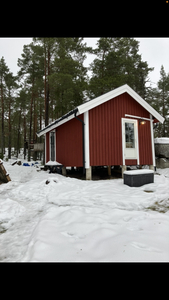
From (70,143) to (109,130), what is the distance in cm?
229

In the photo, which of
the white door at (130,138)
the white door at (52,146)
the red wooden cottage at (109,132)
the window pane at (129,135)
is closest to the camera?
the red wooden cottage at (109,132)

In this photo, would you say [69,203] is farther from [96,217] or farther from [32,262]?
[32,262]

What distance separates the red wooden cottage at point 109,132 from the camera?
7508mm

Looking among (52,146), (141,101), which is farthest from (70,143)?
(141,101)

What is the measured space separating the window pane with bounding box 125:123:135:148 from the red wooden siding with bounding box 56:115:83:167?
250cm

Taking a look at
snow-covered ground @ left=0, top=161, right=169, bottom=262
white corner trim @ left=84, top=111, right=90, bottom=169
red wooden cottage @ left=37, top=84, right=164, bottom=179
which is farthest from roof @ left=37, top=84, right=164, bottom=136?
snow-covered ground @ left=0, top=161, right=169, bottom=262

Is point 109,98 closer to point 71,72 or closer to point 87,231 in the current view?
point 87,231

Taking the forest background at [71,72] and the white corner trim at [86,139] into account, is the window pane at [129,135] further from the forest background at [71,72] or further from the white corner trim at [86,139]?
the forest background at [71,72]

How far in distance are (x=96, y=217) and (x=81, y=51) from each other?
19.1 m

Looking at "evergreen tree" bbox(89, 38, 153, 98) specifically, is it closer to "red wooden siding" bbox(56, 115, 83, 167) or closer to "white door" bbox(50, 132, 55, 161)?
"white door" bbox(50, 132, 55, 161)

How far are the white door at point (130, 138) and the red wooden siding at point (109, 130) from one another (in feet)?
0.83

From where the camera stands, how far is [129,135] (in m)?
8.73

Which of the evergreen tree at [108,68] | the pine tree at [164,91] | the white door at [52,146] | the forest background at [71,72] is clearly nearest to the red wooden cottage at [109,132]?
the white door at [52,146]
